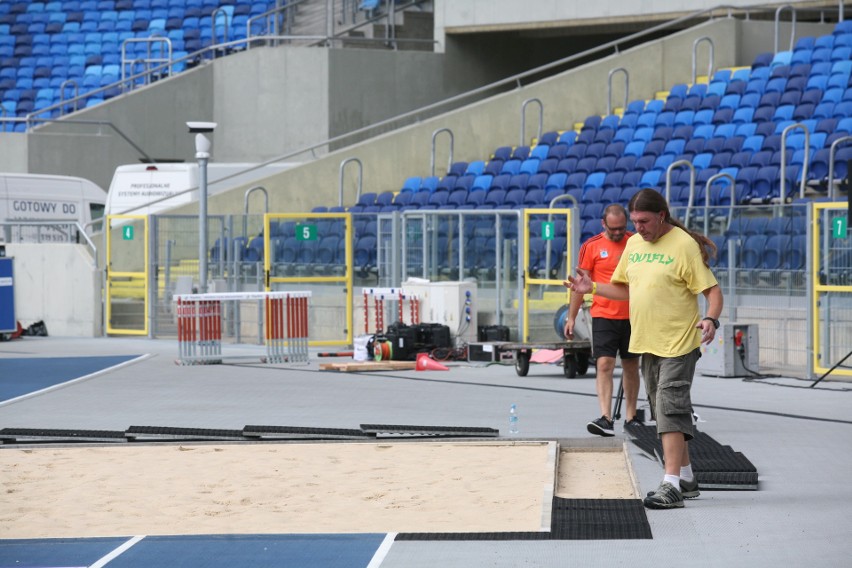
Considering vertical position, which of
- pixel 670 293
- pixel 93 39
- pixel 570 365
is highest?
pixel 93 39

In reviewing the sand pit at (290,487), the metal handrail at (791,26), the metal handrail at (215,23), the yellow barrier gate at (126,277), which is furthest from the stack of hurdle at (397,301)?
the metal handrail at (215,23)

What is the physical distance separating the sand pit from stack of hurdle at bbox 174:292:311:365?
26.4ft

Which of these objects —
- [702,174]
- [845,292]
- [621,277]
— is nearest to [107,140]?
[702,174]

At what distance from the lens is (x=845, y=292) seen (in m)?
16.5

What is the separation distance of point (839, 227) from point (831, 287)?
0.70m

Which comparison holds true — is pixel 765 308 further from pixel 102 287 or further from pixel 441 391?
pixel 102 287

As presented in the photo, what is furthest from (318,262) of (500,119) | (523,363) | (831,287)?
(500,119)

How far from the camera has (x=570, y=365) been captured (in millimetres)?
17281

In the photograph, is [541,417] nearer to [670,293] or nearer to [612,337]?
[612,337]

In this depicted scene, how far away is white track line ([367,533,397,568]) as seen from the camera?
715 cm

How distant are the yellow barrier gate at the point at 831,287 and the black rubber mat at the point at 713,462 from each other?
571cm

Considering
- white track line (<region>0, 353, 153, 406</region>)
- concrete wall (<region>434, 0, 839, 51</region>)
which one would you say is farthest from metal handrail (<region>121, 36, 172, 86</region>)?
white track line (<region>0, 353, 153, 406</region>)

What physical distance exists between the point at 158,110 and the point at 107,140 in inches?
58.5

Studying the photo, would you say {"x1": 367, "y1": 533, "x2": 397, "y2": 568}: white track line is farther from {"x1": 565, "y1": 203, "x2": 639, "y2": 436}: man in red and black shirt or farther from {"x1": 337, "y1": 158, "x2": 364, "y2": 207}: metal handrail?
{"x1": 337, "y1": 158, "x2": 364, "y2": 207}: metal handrail
